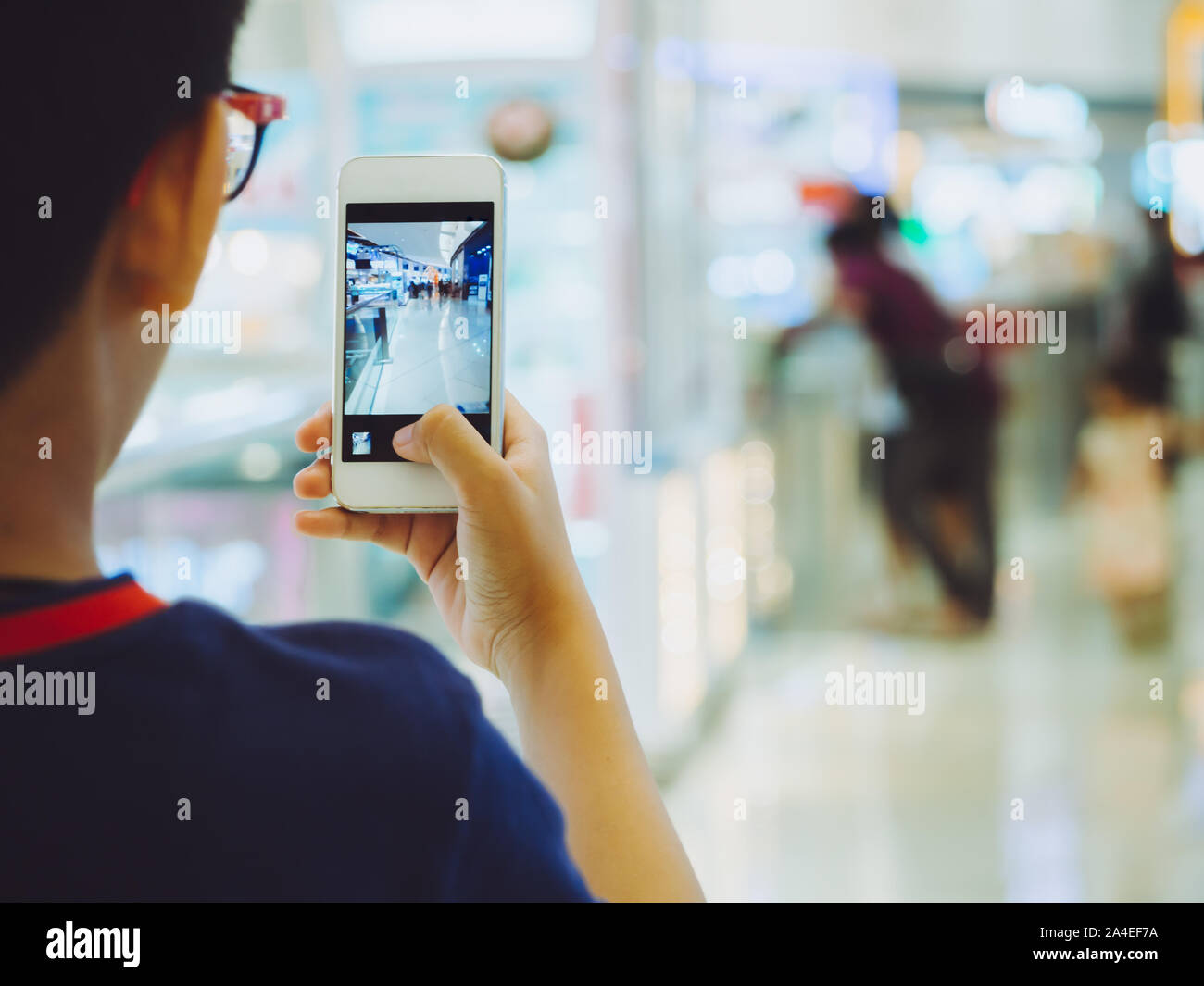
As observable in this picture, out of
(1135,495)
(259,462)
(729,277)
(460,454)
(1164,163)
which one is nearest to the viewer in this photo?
(460,454)

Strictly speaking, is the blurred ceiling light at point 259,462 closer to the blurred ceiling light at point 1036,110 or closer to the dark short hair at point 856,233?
the dark short hair at point 856,233

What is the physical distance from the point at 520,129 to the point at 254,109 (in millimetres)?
1684

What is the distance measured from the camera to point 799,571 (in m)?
4.04

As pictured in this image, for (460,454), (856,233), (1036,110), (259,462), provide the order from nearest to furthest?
(460,454), (259,462), (856,233), (1036,110)

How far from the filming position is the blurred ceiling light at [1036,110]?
20.7 ft

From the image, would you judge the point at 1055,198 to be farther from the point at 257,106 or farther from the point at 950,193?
the point at 257,106

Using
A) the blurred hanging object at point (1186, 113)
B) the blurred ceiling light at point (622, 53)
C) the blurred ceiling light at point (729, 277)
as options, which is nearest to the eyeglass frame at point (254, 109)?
the blurred ceiling light at point (622, 53)

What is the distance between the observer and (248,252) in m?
2.22

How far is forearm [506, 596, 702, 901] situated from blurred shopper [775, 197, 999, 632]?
303 cm

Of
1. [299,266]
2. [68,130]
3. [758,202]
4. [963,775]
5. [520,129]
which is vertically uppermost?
[758,202]

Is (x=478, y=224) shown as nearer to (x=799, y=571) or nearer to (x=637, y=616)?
(x=637, y=616)

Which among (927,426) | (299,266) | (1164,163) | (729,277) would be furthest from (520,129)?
(1164,163)

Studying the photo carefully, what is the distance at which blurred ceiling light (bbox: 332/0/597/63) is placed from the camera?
2.22m
